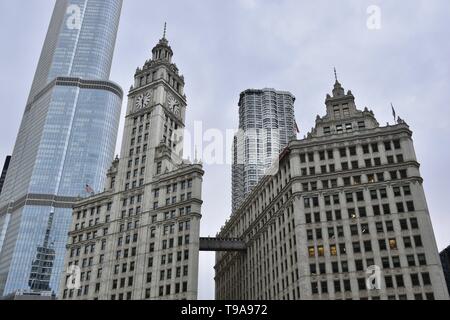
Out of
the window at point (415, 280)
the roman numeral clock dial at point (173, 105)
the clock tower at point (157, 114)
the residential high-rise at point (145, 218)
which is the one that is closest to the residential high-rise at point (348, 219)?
the window at point (415, 280)

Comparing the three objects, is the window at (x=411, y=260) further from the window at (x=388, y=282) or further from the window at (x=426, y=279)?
the window at (x=388, y=282)

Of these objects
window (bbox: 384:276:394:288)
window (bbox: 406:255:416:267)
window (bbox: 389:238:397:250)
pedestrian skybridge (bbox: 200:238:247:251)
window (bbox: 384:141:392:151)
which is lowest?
window (bbox: 384:276:394:288)

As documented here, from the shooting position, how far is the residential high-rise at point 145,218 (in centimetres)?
10412

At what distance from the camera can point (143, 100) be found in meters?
140

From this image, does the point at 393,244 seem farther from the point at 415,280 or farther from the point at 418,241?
the point at 415,280

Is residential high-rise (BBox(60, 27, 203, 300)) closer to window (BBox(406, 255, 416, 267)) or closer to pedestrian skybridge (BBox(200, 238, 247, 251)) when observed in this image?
pedestrian skybridge (BBox(200, 238, 247, 251))

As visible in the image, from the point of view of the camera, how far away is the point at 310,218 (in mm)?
94750

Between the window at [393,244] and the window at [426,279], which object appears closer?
the window at [426,279]

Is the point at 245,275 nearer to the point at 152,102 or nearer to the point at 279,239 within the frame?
the point at 279,239

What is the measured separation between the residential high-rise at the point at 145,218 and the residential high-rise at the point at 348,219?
1954 cm

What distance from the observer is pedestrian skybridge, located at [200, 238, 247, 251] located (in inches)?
4589

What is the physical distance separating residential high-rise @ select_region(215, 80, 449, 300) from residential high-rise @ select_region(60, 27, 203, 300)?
19540 millimetres

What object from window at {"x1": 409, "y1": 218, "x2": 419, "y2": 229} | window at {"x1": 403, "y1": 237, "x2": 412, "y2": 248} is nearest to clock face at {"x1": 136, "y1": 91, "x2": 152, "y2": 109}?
window at {"x1": 409, "y1": 218, "x2": 419, "y2": 229}
